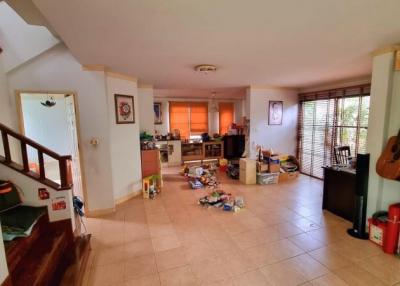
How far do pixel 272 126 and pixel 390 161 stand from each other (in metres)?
3.24

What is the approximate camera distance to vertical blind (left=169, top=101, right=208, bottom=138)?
23.8 feet

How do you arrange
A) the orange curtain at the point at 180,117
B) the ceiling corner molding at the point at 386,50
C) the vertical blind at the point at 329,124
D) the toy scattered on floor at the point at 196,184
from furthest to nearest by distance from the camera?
the orange curtain at the point at 180,117 < the toy scattered on floor at the point at 196,184 < the vertical blind at the point at 329,124 < the ceiling corner molding at the point at 386,50

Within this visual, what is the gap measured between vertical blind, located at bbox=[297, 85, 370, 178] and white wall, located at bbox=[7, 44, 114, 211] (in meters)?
4.68

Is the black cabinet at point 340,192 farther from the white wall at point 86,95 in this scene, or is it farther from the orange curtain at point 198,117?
the orange curtain at point 198,117

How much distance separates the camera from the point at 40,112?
6.13 metres

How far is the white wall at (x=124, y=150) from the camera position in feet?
11.4

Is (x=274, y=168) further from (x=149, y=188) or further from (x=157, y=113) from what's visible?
(x=157, y=113)

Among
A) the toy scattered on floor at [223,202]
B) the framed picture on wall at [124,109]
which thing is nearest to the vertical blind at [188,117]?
the framed picture on wall at [124,109]

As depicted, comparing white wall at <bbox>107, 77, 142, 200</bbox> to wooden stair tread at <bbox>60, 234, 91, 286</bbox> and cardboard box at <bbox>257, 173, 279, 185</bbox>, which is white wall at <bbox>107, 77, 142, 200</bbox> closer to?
wooden stair tread at <bbox>60, 234, 91, 286</bbox>

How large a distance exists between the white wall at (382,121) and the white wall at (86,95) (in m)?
3.59

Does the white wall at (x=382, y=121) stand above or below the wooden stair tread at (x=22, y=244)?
above

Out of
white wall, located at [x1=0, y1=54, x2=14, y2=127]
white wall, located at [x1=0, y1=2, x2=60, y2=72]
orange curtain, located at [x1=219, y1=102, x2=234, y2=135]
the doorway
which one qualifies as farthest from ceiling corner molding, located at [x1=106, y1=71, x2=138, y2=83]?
orange curtain, located at [x1=219, y1=102, x2=234, y2=135]

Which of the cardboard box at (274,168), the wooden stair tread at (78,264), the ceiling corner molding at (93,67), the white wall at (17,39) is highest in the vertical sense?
the white wall at (17,39)

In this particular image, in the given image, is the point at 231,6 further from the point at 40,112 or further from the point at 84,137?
the point at 40,112
